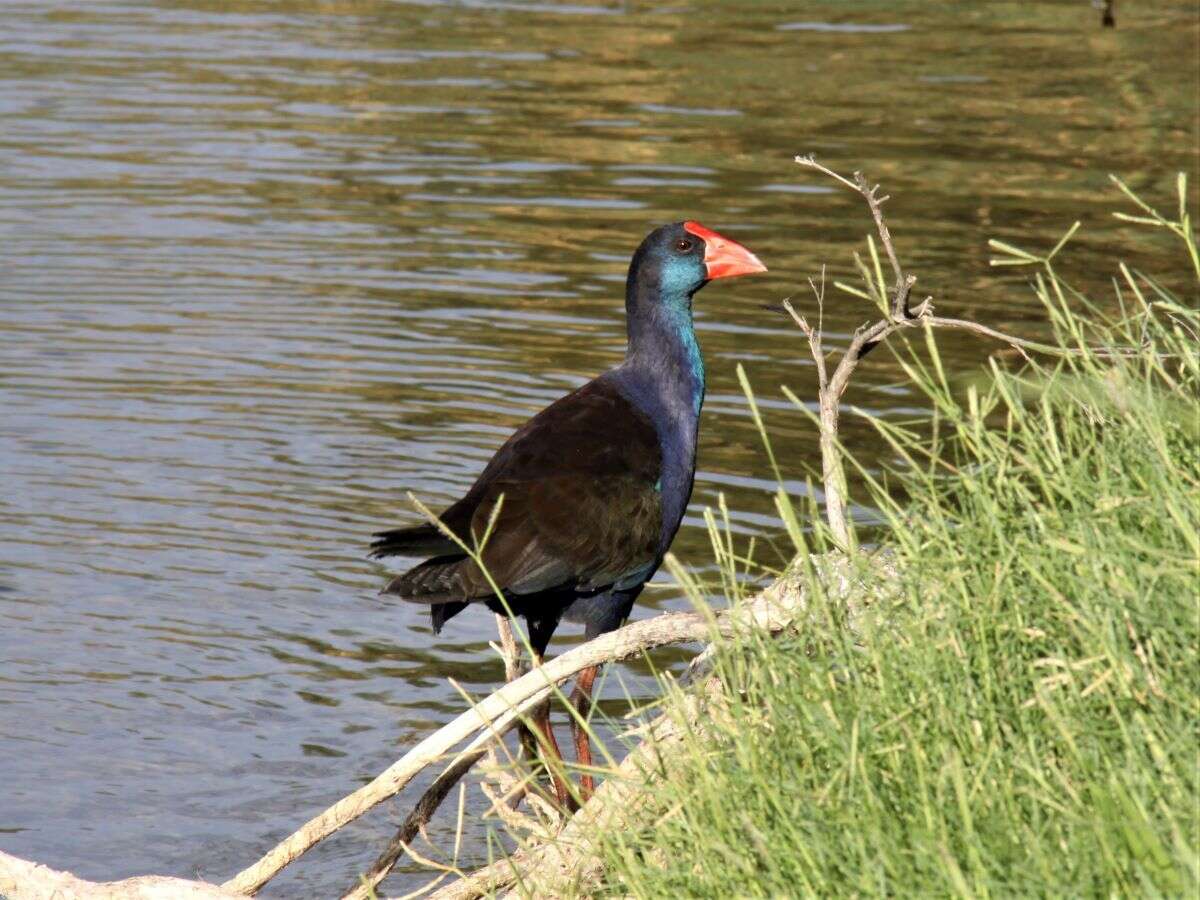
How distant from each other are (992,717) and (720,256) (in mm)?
3027

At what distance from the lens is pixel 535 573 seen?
Result: 5.39 metres

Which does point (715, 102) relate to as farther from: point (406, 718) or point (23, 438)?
point (406, 718)

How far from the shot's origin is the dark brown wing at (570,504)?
211 inches

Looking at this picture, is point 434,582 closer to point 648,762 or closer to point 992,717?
point 648,762

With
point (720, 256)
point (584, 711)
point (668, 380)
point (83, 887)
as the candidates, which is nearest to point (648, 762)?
point (83, 887)

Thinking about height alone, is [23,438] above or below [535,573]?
below

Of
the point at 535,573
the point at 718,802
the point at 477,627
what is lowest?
the point at 477,627

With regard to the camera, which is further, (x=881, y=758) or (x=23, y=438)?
(x=23, y=438)

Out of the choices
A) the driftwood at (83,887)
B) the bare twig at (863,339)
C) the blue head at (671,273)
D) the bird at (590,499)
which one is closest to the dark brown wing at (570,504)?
the bird at (590,499)

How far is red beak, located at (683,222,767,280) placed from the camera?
6203 mm

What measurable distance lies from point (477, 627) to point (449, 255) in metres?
4.99

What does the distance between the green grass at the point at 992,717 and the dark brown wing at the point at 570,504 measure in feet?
4.86

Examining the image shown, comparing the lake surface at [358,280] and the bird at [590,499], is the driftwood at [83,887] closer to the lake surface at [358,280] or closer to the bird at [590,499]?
the bird at [590,499]

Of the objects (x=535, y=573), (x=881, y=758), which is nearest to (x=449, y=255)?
(x=535, y=573)
